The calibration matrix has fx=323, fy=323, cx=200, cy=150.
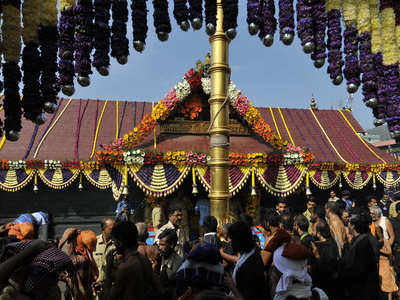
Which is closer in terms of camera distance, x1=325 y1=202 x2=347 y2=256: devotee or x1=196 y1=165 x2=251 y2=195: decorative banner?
x1=325 y1=202 x2=347 y2=256: devotee

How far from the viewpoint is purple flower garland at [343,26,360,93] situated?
352 cm

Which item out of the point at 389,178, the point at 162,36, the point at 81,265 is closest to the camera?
the point at 162,36

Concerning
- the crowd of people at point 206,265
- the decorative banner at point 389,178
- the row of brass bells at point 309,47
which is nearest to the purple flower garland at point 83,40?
the crowd of people at point 206,265

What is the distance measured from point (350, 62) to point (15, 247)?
362 cm

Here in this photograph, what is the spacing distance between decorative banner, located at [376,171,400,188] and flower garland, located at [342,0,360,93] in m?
10.4

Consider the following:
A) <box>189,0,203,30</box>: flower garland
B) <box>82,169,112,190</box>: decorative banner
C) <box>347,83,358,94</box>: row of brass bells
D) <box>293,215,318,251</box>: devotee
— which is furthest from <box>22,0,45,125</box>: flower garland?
<box>82,169,112,190</box>: decorative banner

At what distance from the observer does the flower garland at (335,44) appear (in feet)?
11.6

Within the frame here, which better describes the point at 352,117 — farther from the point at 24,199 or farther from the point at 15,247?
the point at 15,247

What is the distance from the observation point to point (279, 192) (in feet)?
34.9

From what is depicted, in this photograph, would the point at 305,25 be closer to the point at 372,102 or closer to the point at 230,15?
the point at 230,15

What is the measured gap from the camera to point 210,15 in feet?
11.3

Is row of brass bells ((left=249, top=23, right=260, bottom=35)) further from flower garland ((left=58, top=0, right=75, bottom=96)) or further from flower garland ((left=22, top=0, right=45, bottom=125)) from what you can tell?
flower garland ((left=22, top=0, right=45, bottom=125))

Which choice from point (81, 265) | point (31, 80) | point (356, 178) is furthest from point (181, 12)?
point (356, 178)

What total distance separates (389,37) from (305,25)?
938mm
